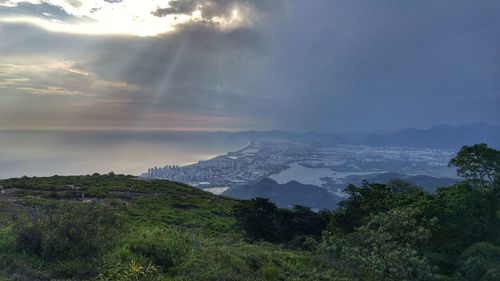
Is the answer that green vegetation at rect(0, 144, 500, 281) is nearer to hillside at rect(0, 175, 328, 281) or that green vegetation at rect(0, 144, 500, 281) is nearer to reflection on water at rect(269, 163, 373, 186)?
hillside at rect(0, 175, 328, 281)

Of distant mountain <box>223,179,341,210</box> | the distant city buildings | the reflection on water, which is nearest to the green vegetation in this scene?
distant mountain <box>223,179,341,210</box>

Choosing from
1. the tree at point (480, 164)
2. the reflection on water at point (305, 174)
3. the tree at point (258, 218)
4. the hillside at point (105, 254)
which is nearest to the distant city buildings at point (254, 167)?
the reflection on water at point (305, 174)

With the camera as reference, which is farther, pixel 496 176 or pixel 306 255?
pixel 496 176

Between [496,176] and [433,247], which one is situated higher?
[496,176]

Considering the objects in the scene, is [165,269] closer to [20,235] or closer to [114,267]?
[114,267]

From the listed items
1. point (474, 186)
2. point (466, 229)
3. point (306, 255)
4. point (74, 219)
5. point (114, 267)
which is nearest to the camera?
point (114, 267)

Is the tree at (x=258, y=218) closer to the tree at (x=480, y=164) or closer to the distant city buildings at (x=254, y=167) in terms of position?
the tree at (x=480, y=164)

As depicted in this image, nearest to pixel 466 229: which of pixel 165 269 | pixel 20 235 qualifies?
pixel 165 269
